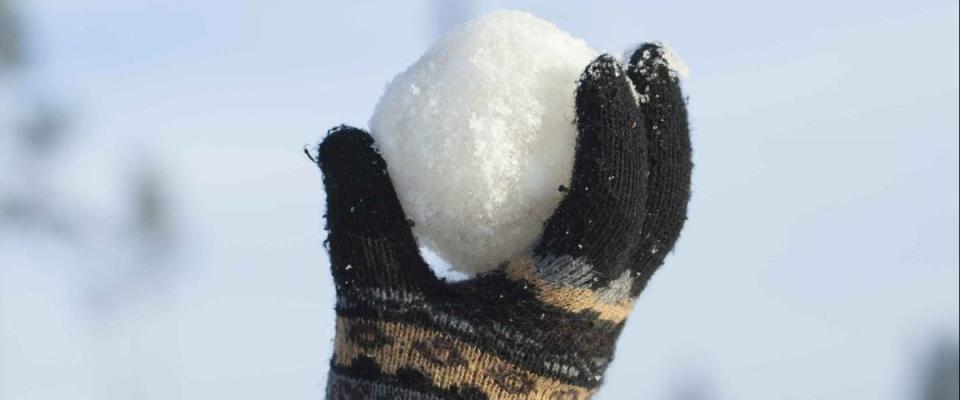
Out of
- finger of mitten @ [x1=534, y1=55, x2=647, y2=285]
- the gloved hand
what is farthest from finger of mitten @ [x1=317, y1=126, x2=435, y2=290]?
finger of mitten @ [x1=534, y1=55, x2=647, y2=285]

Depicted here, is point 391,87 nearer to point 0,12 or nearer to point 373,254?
point 373,254

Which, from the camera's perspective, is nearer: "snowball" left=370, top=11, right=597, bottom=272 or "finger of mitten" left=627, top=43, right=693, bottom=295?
"snowball" left=370, top=11, right=597, bottom=272

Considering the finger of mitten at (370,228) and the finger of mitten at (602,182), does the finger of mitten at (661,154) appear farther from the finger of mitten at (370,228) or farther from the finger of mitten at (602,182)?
the finger of mitten at (370,228)

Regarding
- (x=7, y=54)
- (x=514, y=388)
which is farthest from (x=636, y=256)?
(x=7, y=54)

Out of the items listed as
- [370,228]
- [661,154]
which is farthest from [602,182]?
[370,228]

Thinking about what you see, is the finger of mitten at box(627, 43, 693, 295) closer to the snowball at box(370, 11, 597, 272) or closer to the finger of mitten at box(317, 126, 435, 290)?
the snowball at box(370, 11, 597, 272)

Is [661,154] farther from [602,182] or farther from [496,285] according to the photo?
[496,285]

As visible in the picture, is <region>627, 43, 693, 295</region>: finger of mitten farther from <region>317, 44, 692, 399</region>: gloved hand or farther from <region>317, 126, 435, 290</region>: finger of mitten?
<region>317, 126, 435, 290</region>: finger of mitten
